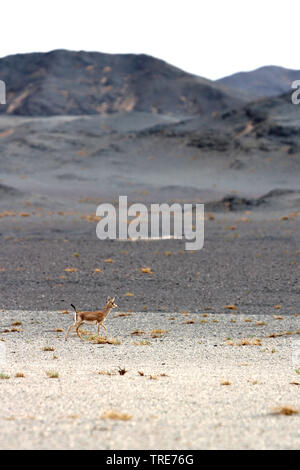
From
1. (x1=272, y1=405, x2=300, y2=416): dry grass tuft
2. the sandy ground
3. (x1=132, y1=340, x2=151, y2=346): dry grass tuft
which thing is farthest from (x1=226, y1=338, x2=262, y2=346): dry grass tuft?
(x1=272, y1=405, x2=300, y2=416): dry grass tuft

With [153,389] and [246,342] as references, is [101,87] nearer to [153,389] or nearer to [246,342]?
[246,342]

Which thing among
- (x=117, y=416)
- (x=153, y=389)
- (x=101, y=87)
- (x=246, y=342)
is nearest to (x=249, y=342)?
(x=246, y=342)

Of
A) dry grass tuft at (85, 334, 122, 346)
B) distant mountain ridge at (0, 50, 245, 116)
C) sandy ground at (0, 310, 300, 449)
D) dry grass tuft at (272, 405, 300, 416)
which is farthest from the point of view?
distant mountain ridge at (0, 50, 245, 116)

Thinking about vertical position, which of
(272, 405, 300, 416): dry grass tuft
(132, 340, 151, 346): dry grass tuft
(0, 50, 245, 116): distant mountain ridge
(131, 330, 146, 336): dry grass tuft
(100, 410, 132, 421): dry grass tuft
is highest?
(0, 50, 245, 116): distant mountain ridge

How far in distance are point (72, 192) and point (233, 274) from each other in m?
40.0

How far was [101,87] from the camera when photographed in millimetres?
146250

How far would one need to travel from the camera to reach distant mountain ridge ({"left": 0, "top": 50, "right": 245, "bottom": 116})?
135 metres

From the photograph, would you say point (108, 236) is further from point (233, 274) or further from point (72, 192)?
point (72, 192)

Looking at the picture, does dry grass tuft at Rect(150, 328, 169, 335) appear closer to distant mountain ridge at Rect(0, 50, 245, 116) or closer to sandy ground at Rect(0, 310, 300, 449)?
sandy ground at Rect(0, 310, 300, 449)

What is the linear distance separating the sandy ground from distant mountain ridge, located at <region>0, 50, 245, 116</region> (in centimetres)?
12037

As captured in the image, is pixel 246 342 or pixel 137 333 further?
pixel 137 333

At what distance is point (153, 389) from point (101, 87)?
142 m

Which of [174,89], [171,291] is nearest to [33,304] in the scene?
[171,291]

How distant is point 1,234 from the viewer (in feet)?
114
